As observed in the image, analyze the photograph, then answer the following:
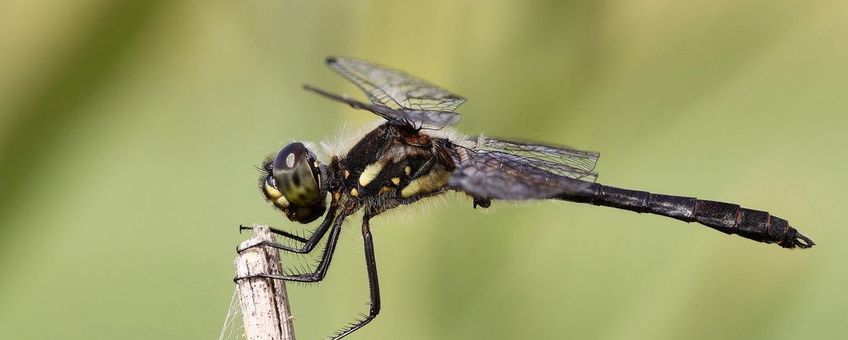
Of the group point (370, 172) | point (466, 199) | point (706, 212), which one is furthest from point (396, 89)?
point (706, 212)

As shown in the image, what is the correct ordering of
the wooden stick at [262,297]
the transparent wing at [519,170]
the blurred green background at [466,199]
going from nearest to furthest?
the wooden stick at [262,297], the transparent wing at [519,170], the blurred green background at [466,199]

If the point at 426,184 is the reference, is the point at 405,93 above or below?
above

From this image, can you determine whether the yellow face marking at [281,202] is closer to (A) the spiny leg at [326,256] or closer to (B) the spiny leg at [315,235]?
(B) the spiny leg at [315,235]

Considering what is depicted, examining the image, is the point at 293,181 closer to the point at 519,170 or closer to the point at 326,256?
the point at 326,256

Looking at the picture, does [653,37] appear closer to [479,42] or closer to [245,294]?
[479,42]

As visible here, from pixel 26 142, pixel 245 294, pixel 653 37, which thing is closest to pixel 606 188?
pixel 653 37

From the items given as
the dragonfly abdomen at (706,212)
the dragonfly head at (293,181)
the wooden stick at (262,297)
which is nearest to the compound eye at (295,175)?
the dragonfly head at (293,181)

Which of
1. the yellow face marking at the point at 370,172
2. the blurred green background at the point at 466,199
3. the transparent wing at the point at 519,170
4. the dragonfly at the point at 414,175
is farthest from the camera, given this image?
the blurred green background at the point at 466,199
